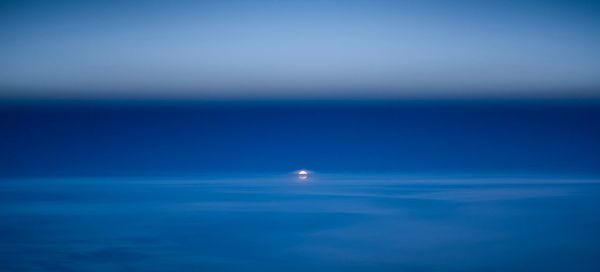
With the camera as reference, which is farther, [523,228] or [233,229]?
[233,229]

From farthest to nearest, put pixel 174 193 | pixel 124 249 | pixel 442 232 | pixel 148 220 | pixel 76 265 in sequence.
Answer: pixel 174 193 → pixel 148 220 → pixel 442 232 → pixel 124 249 → pixel 76 265

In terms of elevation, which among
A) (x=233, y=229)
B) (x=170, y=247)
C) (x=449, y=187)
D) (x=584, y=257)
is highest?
(x=449, y=187)

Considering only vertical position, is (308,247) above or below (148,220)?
below

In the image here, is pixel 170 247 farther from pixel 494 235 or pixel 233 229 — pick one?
pixel 494 235

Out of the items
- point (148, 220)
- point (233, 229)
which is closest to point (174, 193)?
point (148, 220)

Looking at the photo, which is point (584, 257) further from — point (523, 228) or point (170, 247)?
point (170, 247)

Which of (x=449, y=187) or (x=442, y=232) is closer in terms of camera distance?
(x=442, y=232)

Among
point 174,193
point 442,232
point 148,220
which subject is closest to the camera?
point 442,232

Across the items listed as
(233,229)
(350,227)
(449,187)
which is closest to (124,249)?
(233,229)

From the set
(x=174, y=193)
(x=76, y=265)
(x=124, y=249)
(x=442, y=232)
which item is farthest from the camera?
(x=174, y=193)
